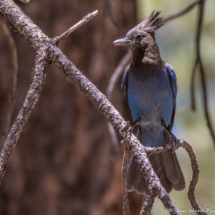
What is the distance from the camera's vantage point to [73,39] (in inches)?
178

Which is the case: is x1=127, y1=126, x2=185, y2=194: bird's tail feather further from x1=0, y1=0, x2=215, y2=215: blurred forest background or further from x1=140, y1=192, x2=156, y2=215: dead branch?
x1=140, y1=192, x2=156, y2=215: dead branch

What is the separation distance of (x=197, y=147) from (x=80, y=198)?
10.2 feet

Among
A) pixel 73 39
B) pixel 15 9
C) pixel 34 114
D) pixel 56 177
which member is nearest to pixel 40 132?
pixel 34 114

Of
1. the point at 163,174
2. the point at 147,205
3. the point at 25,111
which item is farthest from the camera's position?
the point at 163,174

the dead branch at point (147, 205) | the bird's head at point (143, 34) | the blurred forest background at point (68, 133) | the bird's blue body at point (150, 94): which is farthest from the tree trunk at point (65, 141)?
the dead branch at point (147, 205)

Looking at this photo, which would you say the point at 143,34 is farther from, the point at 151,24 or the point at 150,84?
the point at 150,84

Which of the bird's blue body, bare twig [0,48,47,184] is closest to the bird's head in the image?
the bird's blue body

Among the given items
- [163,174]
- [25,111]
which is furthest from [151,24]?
[25,111]

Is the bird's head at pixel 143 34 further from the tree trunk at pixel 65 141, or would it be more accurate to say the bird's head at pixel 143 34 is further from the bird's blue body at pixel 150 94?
the tree trunk at pixel 65 141

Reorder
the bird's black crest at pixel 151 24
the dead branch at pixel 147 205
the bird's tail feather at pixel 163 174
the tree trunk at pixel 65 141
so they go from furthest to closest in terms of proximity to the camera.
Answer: the tree trunk at pixel 65 141 < the bird's black crest at pixel 151 24 < the bird's tail feather at pixel 163 174 < the dead branch at pixel 147 205

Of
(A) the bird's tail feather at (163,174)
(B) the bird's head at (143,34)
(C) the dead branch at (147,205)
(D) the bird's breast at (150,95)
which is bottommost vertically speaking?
(C) the dead branch at (147,205)

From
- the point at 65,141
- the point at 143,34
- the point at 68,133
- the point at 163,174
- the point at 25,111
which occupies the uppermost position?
the point at 143,34

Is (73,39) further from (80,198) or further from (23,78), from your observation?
(80,198)

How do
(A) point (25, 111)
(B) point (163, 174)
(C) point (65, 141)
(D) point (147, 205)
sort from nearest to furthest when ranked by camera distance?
(D) point (147, 205) < (A) point (25, 111) < (B) point (163, 174) < (C) point (65, 141)
